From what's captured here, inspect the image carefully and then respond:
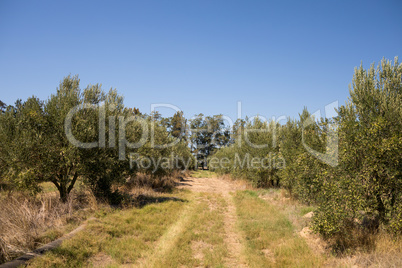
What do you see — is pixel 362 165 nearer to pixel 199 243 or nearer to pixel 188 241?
pixel 199 243

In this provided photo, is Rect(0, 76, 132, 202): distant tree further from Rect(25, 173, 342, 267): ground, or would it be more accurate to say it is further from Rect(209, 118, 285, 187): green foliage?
Rect(209, 118, 285, 187): green foliage

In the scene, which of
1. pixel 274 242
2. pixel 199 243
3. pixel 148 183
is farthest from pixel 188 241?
pixel 148 183

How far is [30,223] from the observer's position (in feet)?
26.1

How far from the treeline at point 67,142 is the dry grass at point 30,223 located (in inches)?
51.8

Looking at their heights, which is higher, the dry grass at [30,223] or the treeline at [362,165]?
the treeline at [362,165]

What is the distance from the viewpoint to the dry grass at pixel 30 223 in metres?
6.54

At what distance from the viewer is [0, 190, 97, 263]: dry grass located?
6.54 meters

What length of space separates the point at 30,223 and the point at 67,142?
4469 millimetres

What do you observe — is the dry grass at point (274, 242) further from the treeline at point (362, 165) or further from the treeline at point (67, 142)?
the treeline at point (67, 142)

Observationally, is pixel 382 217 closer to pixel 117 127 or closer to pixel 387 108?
pixel 387 108

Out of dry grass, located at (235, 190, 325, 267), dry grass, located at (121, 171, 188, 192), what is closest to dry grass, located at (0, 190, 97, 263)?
dry grass, located at (235, 190, 325, 267)

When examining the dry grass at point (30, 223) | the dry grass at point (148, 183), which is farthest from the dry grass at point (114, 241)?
the dry grass at point (148, 183)

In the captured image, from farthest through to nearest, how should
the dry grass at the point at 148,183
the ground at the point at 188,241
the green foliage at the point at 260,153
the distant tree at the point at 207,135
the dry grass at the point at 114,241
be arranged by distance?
the distant tree at the point at 207,135 < the green foliage at the point at 260,153 < the dry grass at the point at 148,183 < the ground at the point at 188,241 < the dry grass at the point at 114,241

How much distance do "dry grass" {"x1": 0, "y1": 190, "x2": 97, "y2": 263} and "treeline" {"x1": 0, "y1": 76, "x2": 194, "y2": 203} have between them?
1315 millimetres
